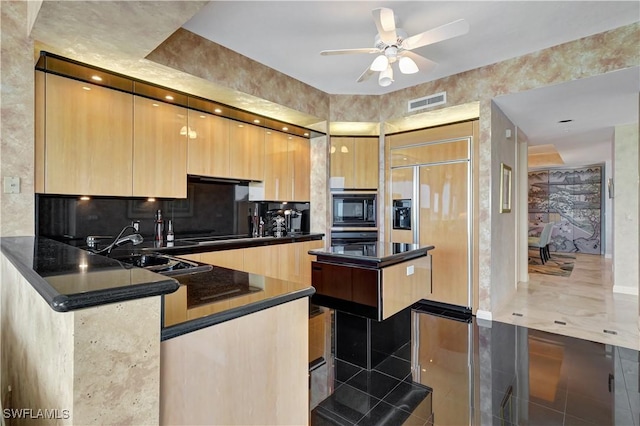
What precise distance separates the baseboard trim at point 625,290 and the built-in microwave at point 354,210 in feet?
12.7

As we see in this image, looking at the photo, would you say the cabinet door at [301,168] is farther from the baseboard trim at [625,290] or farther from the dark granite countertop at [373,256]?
the baseboard trim at [625,290]

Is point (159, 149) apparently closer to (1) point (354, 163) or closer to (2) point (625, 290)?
(1) point (354, 163)

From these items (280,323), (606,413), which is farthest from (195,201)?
(606,413)

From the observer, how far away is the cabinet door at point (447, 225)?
429 centimetres

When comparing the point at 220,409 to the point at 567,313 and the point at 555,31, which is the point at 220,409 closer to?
the point at 555,31

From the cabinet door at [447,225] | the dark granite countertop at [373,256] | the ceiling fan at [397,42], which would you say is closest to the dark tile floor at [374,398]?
the dark granite countertop at [373,256]

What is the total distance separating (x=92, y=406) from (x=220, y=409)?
0.39 m

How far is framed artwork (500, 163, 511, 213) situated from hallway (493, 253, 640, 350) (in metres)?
1.32

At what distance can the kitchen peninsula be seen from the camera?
0.78 meters

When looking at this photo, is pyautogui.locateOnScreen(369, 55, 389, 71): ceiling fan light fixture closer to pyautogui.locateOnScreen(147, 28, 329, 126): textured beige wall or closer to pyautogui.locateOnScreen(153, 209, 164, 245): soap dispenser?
pyautogui.locateOnScreen(147, 28, 329, 126): textured beige wall

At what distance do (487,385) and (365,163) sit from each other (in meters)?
3.42

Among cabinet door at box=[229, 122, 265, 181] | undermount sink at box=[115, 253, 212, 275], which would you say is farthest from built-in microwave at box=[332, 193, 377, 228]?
undermount sink at box=[115, 253, 212, 275]

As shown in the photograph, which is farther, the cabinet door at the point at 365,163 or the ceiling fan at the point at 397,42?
the cabinet door at the point at 365,163

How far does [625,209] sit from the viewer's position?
17.3ft
